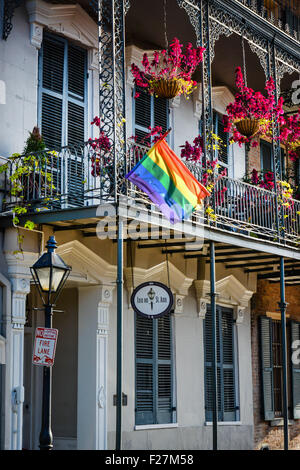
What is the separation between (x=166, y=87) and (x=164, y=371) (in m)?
4.58

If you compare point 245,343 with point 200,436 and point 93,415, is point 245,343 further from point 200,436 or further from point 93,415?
point 93,415

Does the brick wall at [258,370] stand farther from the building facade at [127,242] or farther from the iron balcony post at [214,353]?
the iron balcony post at [214,353]

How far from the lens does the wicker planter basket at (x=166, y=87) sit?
39.3 ft

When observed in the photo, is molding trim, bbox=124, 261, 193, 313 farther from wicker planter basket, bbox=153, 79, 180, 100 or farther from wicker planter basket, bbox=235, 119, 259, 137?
wicker planter basket, bbox=153, 79, 180, 100

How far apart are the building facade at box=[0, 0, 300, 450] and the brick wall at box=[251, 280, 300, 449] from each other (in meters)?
0.05

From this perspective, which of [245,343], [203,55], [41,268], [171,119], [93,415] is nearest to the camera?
[41,268]

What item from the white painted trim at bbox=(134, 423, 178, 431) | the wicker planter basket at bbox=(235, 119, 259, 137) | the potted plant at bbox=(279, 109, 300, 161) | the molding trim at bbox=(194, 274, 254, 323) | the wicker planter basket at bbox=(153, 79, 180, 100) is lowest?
the white painted trim at bbox=(134, 423, 178, 431)

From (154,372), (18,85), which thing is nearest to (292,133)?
(154,372)

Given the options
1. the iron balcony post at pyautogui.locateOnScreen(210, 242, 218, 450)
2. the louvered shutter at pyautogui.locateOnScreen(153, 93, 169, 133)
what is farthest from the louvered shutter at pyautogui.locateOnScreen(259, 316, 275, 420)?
the louvered shutter at pyautogui.locateOnScreen(153, 93, 169, 133)

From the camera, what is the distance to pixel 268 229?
42.7 ft

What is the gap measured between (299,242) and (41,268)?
681 cm

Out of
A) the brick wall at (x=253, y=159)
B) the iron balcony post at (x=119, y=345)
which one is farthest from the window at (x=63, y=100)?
the brick wall at (x=253, y=159)

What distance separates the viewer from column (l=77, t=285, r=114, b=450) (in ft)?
38.6
